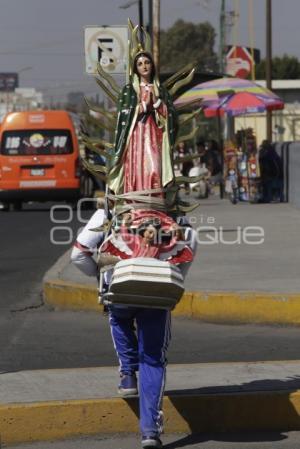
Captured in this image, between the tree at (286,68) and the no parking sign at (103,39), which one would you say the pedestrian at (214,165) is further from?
the tree at (286,68)

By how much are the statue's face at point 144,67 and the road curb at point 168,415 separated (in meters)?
1.82

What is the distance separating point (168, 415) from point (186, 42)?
319 ft

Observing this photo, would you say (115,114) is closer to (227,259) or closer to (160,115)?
(160,115)

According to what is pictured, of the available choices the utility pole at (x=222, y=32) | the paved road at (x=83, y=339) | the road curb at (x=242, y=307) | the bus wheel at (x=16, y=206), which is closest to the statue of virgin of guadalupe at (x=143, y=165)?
the paved road at (x=83, y=339)

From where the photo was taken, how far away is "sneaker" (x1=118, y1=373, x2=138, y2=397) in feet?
22.2

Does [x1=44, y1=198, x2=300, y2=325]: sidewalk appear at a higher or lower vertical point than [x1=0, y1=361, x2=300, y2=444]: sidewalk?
lower

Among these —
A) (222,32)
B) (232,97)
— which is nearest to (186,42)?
Answer: (222,32)

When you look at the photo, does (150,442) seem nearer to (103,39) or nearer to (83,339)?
(83,339)

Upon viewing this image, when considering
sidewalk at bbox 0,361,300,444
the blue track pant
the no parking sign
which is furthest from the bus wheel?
the blue track pant

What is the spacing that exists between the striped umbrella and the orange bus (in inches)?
134

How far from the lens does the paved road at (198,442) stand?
6.62 meters

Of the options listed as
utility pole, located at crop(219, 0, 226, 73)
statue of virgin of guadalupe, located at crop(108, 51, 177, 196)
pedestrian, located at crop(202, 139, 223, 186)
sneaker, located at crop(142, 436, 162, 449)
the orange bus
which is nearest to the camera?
sneaker, located at crop(142, 436, 162, 449)

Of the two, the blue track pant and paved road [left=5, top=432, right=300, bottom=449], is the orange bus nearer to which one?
paved road [left=5, top=432, right=300, bottom=449]

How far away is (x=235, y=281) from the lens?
1195 centimetres
